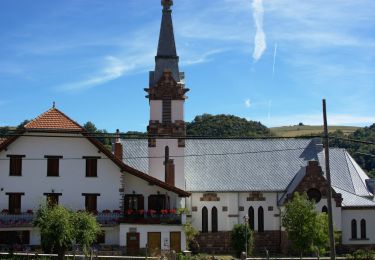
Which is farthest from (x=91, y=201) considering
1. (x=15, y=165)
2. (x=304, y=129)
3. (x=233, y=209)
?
(x=304, y=129)

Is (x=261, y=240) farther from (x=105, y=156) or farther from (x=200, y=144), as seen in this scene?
(x=105, y=156)

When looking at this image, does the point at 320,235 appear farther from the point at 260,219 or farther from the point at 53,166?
the point at 53,166

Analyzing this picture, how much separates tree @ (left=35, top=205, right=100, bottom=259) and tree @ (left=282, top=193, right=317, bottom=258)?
14.5m

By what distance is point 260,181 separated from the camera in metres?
56.4

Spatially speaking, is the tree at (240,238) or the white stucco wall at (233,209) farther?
the white stucco wall at (233,209)

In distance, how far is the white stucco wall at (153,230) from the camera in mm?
45156

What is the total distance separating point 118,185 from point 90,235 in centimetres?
787

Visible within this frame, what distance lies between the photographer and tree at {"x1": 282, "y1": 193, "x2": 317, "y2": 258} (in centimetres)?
4353

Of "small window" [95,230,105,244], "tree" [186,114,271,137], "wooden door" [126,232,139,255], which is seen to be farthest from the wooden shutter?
"tree" [186,114,271,137]

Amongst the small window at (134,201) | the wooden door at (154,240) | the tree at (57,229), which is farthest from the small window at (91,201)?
the tree at (57,229)

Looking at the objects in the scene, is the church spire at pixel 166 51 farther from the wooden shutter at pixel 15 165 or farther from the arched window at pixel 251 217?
the wooden shutter at pixel 15 165

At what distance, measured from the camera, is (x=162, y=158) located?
55.5 meters

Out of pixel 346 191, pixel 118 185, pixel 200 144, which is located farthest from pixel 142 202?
pixel 346 191

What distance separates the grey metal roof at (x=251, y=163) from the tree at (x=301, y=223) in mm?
10924
